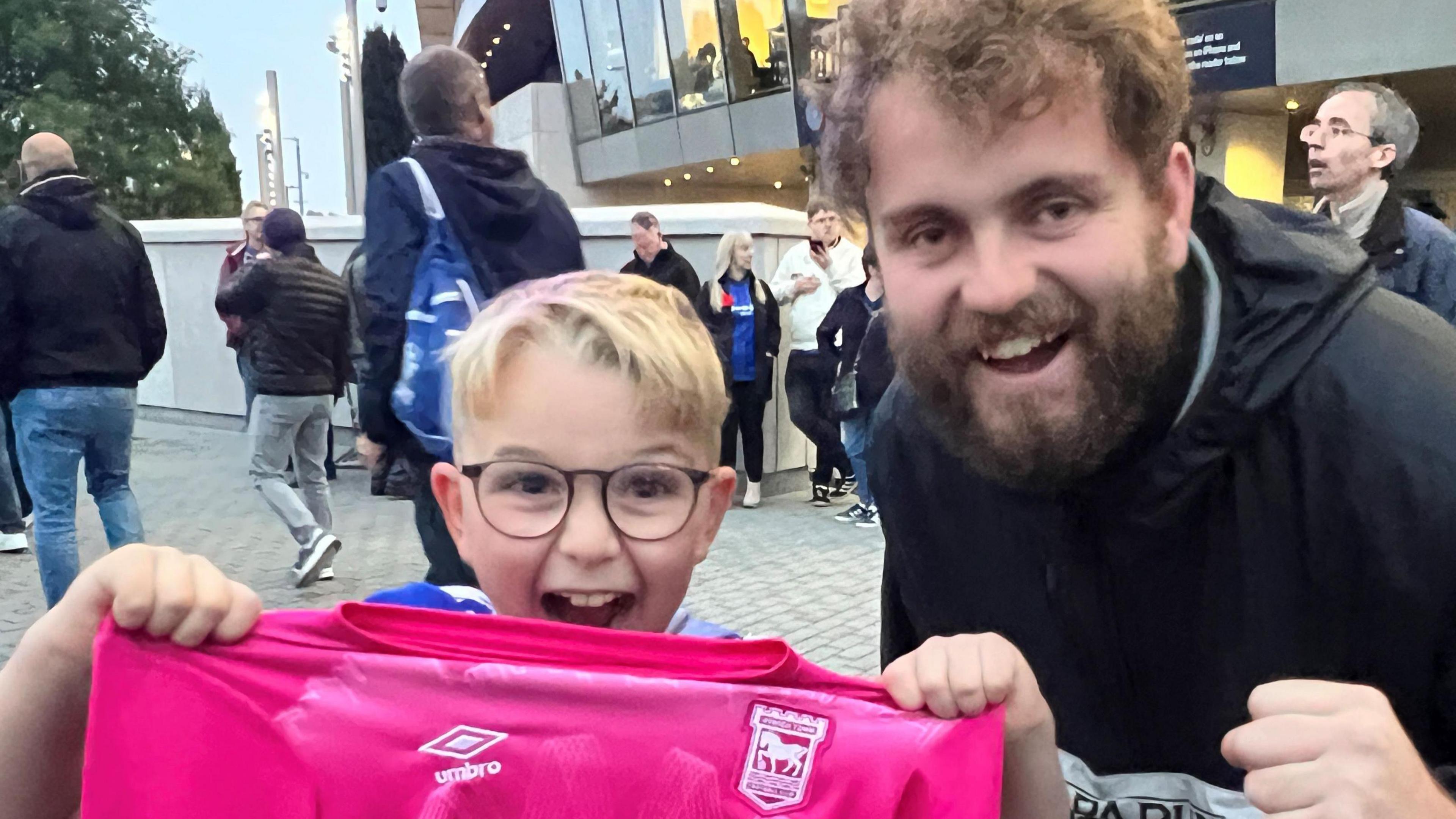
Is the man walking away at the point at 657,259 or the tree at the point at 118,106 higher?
the tree at the point at 118,106

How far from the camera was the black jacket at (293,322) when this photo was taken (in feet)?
19.5

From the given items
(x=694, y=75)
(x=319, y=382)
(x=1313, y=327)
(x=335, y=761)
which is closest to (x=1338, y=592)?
(x=1313, y=327)

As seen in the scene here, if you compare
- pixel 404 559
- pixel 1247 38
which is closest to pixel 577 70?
pixel 1247 38

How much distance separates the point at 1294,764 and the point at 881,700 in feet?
1.41

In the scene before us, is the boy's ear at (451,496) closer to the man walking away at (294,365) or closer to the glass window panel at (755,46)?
the man walking away at (294,365)

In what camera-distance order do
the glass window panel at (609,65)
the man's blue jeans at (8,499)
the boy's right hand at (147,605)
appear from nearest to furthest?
the boy's right hand at (147,605) → the man's blue jeans at (8,499) → the glass window panel at (609,65)

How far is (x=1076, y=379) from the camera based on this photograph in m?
1.53

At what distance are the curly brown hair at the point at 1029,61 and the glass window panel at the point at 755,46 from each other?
21.2m

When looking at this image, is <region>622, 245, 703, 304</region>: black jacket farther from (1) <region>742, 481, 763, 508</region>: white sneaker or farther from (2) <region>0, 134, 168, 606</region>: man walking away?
(2) <region>0, 134, 168, 606</region>: man walking away

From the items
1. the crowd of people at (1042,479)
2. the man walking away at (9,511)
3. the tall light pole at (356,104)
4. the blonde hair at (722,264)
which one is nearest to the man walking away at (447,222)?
the crowd of people at (1042,479)

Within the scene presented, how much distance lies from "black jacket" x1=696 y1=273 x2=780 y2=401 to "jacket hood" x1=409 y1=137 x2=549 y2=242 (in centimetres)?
384

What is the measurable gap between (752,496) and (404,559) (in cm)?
272

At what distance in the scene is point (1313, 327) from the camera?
1.51 meters

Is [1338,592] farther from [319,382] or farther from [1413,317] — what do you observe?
[319,382]
